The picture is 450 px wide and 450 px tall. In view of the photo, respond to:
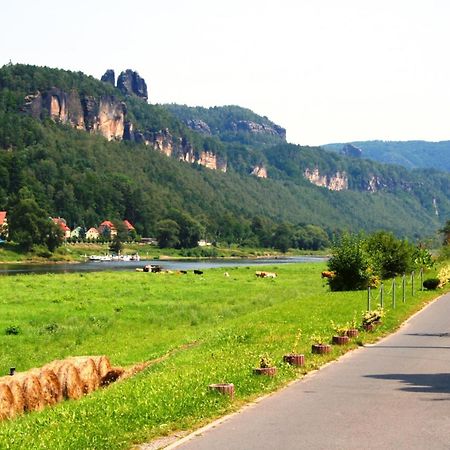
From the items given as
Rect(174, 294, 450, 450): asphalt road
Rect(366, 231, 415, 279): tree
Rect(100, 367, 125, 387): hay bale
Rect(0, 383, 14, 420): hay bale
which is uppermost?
Rect(366, 231, 415, 279): tree

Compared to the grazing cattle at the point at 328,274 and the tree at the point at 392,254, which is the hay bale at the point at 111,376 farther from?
the tree at the point at 392,254

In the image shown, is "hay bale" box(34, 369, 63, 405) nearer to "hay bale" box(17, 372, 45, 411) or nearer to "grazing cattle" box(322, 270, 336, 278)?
"hay bale" box(17, 372, 45, 411)

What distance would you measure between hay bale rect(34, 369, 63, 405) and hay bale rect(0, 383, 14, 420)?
3.69 feet

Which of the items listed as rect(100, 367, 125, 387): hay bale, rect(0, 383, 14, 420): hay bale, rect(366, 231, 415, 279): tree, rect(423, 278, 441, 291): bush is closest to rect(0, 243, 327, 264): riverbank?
rect(366, 231, 415, 279): tree

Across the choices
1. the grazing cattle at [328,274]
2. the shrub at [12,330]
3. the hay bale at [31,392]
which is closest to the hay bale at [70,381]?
the hay bale at [31,392]

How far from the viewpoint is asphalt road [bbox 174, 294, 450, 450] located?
10.6 m

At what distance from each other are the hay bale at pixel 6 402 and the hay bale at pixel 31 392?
476 mm

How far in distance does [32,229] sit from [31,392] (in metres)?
138

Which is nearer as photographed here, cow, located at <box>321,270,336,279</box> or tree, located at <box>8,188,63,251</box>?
cow, located at <box>321,270,336,279</box>

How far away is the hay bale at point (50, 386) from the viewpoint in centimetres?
1633

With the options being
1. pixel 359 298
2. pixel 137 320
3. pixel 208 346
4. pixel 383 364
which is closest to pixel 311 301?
pixel 359 298

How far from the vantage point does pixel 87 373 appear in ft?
60.0

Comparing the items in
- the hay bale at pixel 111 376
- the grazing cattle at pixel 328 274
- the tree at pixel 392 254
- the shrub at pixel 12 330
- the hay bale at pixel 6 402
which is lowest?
the shrub at pixel 12 330

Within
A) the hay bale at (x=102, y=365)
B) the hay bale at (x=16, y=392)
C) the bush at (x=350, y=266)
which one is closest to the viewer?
the hay bale at (x=16, y=392)
